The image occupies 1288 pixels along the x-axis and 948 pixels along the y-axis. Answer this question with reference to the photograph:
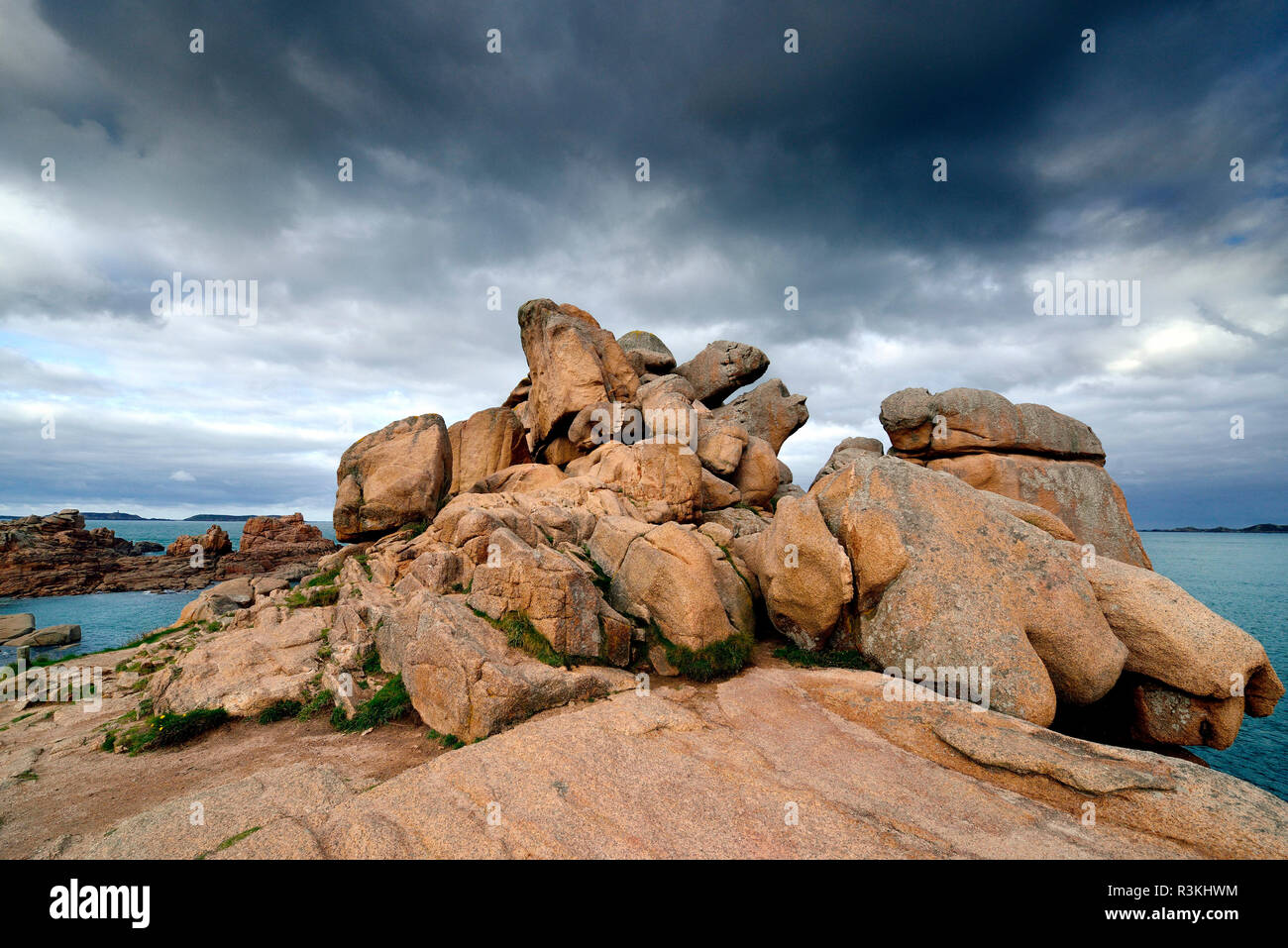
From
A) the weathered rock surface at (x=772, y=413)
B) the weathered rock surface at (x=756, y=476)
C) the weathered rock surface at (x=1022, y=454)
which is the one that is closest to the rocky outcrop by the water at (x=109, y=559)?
the weathered rock surface at (x=772, y=413)

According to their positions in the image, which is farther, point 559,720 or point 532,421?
point 532,421

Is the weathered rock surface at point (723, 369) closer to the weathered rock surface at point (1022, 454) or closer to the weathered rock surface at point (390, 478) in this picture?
the weathered rock surface at point (1022, 454)

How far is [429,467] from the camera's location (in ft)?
67.8

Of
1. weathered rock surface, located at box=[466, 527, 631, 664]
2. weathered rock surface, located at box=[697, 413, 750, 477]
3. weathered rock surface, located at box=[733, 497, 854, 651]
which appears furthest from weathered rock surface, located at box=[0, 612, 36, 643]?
weathered rock surface, located at box=[733, 497, 854, 651]

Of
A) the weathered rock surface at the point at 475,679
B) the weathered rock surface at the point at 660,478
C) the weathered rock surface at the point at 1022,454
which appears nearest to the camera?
the weathered rock surface at the point at 475,679

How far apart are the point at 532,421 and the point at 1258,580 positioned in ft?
217

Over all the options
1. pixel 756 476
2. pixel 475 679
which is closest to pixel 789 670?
pixel 475 679

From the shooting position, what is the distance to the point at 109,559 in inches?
2199

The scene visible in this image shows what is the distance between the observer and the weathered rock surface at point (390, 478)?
19.9 metres

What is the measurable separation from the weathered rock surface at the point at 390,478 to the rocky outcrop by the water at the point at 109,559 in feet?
139

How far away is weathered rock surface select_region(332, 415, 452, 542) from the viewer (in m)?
19.9
